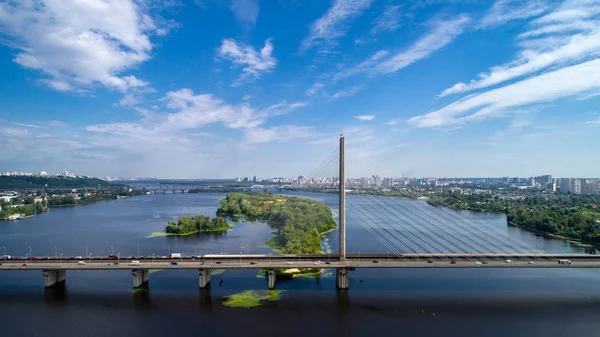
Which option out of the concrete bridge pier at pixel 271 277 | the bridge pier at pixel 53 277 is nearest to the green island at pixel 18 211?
the bridge pier at pixel 53 277

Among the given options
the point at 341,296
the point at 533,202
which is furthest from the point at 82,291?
the point at 533,202

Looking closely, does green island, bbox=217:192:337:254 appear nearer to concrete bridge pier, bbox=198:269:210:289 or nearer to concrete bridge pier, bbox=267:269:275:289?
concrete bridge pier, bbox=267:269:275:289

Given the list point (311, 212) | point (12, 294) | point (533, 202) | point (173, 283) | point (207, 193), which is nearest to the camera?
point (12, 294)

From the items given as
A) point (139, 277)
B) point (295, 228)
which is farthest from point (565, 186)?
point (139, 277)

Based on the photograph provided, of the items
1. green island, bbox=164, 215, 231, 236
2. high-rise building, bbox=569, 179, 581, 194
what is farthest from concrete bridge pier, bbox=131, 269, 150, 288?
high-rise building, bbox=569, 179, 581, 194

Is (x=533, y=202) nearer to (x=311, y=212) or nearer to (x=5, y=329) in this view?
(x=311, y=212)
